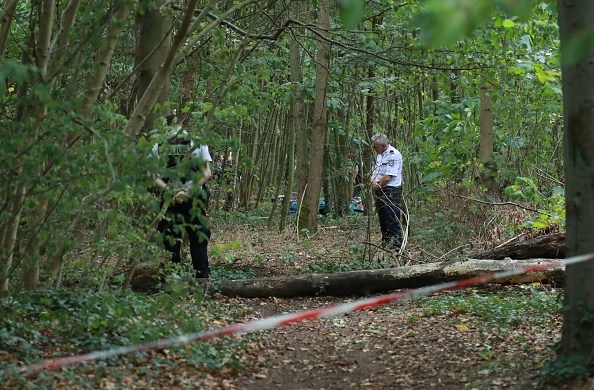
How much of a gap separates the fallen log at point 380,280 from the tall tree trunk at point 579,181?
3.83m

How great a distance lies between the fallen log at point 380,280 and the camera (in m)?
8.53

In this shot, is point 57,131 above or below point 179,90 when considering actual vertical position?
below

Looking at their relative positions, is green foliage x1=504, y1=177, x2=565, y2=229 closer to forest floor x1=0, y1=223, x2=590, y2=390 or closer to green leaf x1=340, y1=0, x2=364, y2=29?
forest floor x1=0, y1=223, x2=590, y2=390

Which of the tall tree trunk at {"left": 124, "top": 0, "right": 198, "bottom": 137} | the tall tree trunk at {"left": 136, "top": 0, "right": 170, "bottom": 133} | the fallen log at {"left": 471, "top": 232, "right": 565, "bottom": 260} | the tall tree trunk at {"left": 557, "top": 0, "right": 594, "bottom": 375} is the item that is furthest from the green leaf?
the fallen log at {"left": 471, "top": 232, "right": 565, "bottom": 260}

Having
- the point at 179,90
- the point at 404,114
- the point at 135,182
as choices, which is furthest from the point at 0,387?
the point at 404,114

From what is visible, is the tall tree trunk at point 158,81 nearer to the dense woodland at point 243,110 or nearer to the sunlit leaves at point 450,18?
the dense woodland at point 243,110

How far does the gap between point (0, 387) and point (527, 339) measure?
4.08 metres

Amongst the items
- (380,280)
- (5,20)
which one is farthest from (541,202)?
(5,20)

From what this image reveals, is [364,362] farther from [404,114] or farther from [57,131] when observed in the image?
[404,114]

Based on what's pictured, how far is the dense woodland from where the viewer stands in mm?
4645

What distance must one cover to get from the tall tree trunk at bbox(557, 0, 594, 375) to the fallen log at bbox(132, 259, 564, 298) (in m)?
3.83

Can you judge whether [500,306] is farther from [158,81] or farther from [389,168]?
[389,168]

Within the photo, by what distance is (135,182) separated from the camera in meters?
4.60

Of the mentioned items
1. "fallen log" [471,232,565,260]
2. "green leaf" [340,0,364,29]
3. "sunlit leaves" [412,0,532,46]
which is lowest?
"fallen log" [471,232,565,260]
